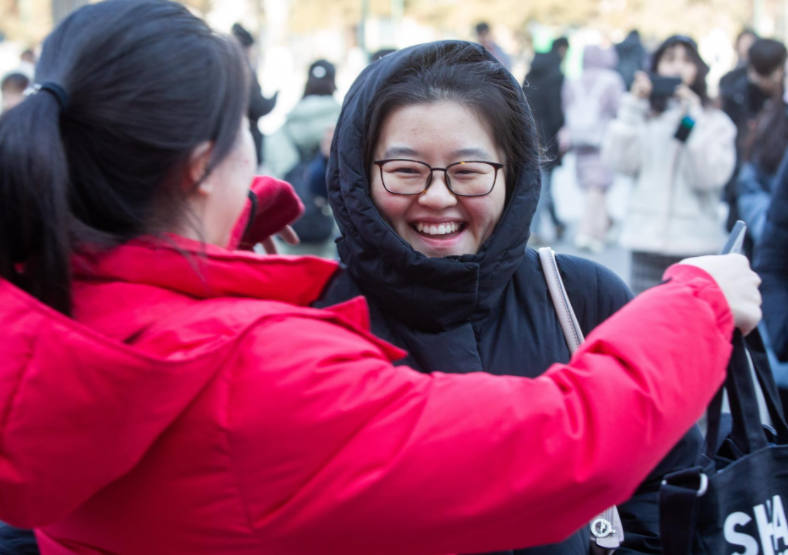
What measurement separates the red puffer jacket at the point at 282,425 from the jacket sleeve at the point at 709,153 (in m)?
4.48

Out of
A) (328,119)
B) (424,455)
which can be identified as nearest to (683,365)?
(424,455)

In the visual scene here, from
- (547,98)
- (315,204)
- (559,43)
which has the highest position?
(559,43)

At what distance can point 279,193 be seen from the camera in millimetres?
1986

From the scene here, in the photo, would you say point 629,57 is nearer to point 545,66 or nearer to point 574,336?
point 545,66

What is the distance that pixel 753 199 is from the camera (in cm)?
485

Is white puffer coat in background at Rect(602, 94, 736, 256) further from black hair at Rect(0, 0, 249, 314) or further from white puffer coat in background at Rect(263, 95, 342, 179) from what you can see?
black hair at Rect(0, 0, 249, 314)

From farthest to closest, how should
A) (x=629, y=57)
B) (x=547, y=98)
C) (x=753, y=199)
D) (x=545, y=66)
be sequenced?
(x=629, y=57) < (x=545, y=66) < (x=547, y=98) < (x=753, y=199)

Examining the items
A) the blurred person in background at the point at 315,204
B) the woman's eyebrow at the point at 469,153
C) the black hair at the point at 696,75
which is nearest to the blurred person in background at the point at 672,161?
the black hair at the point at 696,75

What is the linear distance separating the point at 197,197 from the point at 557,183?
1248 cm

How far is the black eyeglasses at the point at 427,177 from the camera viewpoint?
2031 mm

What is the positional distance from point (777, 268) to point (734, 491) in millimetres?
1623

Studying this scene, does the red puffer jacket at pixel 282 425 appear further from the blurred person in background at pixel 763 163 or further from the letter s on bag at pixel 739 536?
the blurred person in background at pixel 763 163

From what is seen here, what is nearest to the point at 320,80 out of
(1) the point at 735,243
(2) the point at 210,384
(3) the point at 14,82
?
(3) the point at 14,82

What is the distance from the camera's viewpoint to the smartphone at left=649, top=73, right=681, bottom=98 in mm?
5621
